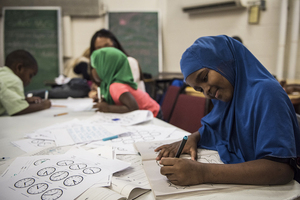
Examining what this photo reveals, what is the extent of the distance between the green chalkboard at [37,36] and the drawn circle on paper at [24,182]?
13.1 feet

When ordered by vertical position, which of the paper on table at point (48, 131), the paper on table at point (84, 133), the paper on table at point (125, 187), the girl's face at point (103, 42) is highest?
the girl's face at point (103, 42)

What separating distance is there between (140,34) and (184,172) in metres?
4.15

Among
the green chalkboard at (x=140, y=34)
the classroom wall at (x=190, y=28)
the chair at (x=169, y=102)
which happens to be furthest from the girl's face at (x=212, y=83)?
the green chalkboard at (x=140, y=34)

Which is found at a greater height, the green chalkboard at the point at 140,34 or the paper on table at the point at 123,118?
the green chalkboard at the point at 140,34

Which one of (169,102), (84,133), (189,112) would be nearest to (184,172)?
(84,133)

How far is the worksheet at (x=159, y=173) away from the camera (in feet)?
1.99

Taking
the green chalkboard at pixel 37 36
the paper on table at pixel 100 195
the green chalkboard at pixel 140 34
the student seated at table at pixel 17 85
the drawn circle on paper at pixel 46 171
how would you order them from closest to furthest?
the paper on table at pixel 100 195 → the drawn circle on paper at pixel 46 171 → the student seated at table at pixel 17 85 → the green chalkboard at pixel 37 36 → the green chalkboard at pixel 140 34

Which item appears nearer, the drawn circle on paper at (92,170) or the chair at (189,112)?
the drawn circle on paper at (92,170)

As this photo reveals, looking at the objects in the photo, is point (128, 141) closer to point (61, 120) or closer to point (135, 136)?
point (135, 136)

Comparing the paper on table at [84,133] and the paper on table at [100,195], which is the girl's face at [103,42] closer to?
the paper on table at [84,133]

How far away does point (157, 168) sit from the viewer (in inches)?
29.4

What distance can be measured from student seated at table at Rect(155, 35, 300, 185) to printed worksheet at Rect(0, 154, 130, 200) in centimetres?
20

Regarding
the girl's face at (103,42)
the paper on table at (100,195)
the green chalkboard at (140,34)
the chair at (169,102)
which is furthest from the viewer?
the green chalkboard at (140,34)

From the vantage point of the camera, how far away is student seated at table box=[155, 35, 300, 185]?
0.62m
